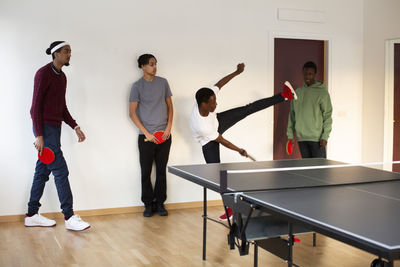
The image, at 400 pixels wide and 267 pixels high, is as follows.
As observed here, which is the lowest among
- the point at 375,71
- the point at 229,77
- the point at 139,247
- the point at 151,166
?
the point at 139,247

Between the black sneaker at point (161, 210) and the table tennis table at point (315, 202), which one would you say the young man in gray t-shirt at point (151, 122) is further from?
the table tennis table at point (315, 202)

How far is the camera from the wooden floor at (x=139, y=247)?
3.60 metres

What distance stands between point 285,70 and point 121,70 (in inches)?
75.7

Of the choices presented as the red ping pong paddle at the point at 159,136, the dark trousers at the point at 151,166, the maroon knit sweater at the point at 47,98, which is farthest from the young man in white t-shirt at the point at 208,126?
the maroon knit sweater at the point at 47,98

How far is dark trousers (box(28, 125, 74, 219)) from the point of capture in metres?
4.38

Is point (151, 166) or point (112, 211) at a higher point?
point (151, 166)

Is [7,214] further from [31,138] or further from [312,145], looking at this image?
[312,145]

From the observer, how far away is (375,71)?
6.13m

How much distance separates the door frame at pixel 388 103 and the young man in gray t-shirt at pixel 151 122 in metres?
2.56

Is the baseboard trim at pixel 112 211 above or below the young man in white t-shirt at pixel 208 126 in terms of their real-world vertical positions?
below

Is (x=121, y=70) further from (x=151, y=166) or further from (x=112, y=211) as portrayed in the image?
(x=112, y=211)

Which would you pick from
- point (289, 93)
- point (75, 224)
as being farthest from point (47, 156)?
point (289, 93)

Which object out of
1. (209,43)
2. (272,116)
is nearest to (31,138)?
(209,43)

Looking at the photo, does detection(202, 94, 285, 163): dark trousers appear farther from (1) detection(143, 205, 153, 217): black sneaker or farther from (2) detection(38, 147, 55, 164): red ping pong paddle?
(2) detection(38, 147, 55, 164): red ping pong paddle
